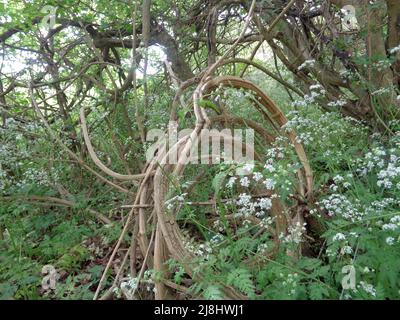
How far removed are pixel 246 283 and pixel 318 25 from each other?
2.77 metres

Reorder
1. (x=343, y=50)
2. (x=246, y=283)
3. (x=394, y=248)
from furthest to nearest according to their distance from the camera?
(x=343, y=50)
(x=394, y=248)
(x=246, y=283)

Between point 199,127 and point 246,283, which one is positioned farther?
point 199,127

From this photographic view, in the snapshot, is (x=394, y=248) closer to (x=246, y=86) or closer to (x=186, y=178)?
(x=246, y=86)

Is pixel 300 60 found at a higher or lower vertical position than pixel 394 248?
higher

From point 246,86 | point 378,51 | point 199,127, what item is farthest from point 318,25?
point 199,127

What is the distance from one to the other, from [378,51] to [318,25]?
2.33ft

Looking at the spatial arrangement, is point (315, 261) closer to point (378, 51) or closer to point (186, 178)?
point (186, 178)

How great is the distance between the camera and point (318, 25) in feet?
11.4

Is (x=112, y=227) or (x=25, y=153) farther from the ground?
(x=25, y=153)

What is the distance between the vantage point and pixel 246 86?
242 cm
